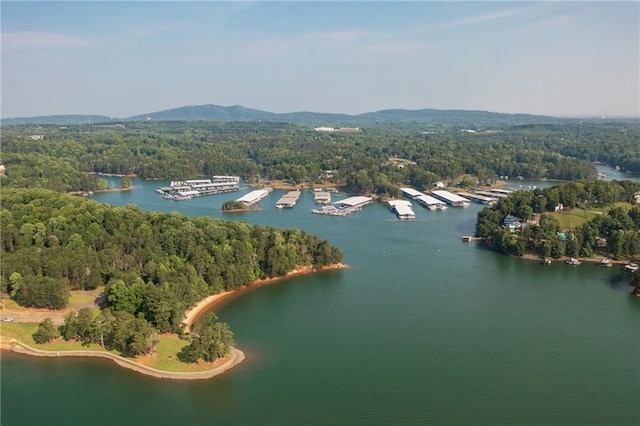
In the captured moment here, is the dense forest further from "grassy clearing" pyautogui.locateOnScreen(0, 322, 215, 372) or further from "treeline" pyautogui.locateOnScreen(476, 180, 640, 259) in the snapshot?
"treeline" pyautogui.locateOnScreen(476, 180, 640, 259)

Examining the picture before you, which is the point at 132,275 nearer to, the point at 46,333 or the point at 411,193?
the point at 46,333

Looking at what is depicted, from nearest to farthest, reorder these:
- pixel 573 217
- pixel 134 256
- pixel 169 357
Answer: pixel 169 357 → pixel 134 256 → pixel 573 217

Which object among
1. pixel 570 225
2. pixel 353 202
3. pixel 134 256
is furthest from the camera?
pixel 353 202

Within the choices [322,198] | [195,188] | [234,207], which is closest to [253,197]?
[234,207]

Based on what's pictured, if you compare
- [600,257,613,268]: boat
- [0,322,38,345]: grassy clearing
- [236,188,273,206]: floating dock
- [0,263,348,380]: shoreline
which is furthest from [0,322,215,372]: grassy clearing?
[236,188,273,206]: floating dock

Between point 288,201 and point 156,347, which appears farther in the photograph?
point 288,201

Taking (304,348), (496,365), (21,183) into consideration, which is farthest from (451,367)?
(21,183)

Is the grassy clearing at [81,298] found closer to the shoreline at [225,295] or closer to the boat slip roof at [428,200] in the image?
the shoreline at [225,295]

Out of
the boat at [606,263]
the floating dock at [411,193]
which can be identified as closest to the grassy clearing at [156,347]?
the boat at [606,263]
